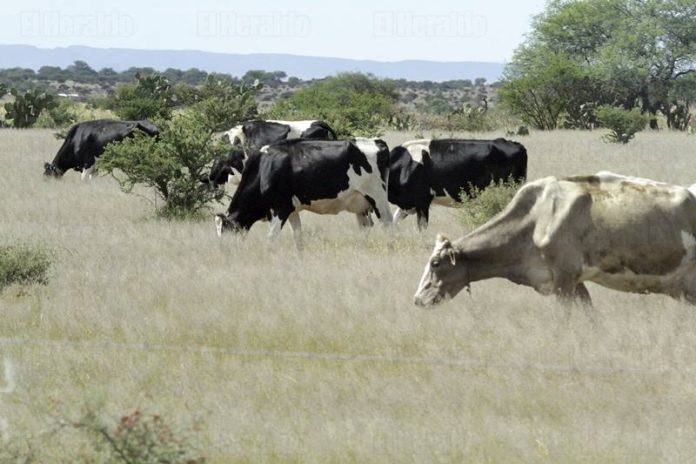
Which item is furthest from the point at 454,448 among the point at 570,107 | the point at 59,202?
the point at 570,107

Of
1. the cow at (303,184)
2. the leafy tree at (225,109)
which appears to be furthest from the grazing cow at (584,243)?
the leafy tree at (225,109)

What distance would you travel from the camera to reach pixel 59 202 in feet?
A: 69.8

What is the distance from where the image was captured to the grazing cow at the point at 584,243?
11.1 meters

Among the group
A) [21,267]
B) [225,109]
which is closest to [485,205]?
[21,267]

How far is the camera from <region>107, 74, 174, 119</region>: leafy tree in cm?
4534

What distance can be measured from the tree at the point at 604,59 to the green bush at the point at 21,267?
44.6m

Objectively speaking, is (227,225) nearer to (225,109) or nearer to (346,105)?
(225,109)

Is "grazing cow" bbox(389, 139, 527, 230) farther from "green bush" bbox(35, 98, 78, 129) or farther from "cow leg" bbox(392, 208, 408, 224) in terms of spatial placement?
"green bush" bbox(35, 98, 78, 129)

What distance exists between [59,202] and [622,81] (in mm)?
46001

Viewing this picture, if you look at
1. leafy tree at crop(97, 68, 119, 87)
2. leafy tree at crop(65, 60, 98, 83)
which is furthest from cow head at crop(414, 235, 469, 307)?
leafy tree at crop(65, 60, 98, 83)

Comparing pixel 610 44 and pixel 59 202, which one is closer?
pixel 59 202

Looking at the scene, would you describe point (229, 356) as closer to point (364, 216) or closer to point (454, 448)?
point (454, 448)

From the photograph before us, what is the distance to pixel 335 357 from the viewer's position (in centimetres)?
976

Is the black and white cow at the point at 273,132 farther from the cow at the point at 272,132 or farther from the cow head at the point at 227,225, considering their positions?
the cow head at the point at 227,225
